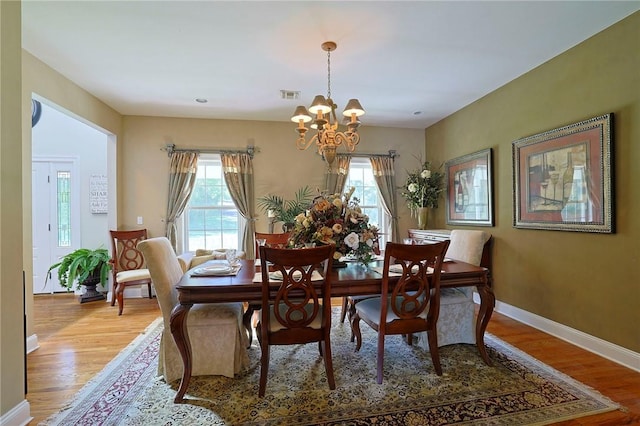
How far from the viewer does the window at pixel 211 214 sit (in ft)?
15.9

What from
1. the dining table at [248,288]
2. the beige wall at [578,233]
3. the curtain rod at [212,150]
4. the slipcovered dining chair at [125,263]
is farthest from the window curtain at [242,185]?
the beige wall at [578,233]

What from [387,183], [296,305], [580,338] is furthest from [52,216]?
[580,338]

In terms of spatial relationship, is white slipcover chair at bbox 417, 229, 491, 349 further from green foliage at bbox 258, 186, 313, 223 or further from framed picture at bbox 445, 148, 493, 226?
green foliage at bbox 258, 186, 313, 223

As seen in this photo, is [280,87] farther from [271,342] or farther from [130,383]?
[130,383]

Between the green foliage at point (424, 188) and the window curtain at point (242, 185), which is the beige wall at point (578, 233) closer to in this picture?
the green foliage at point (424, 188)

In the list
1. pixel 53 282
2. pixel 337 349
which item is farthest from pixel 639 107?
pixel 53 282

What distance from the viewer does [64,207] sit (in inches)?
181

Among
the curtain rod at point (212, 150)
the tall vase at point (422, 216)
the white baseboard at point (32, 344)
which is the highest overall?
the curtain rod at point (212, 150)

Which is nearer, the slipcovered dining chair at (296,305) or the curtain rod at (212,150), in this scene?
the slipcovered dining chair at (296,305)

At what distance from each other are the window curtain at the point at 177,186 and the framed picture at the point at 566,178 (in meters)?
4.46

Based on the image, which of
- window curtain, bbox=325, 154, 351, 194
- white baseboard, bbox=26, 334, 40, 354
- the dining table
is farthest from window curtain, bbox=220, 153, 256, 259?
white baseboard, bbox=26, 334, 40, 354

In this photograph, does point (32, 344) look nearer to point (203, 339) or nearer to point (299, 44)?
point (203, 339)

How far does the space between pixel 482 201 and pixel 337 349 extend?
107 inches

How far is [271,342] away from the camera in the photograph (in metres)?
2.01
